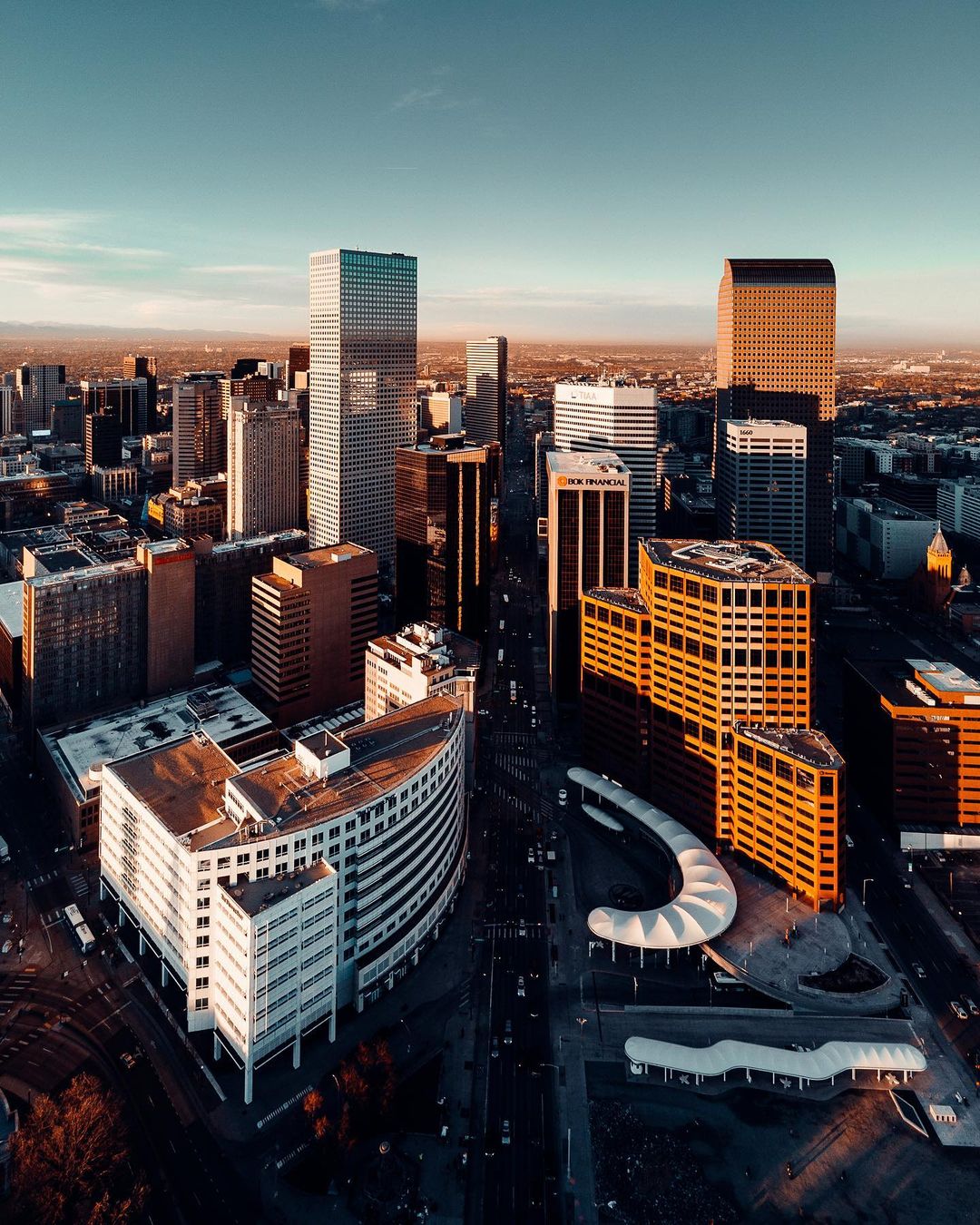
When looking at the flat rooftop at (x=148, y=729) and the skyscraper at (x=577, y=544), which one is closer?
the flat rooftop at (x=148, y=729)

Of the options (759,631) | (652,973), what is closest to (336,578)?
(759,631)

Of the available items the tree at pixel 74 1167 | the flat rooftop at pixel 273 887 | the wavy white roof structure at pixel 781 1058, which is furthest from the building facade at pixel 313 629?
the wavy white roof structure at pixel 781 1058

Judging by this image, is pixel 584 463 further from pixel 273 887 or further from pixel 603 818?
pixel 273 887

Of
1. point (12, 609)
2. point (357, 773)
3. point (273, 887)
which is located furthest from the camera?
point (12, 609)

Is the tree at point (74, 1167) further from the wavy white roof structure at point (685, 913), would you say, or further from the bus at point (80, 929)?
the wavy white roof structure at point (685, 913)

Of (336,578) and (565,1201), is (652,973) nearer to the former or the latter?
(565,1201)

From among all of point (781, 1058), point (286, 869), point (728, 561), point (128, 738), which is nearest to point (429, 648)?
point (728, 561)
